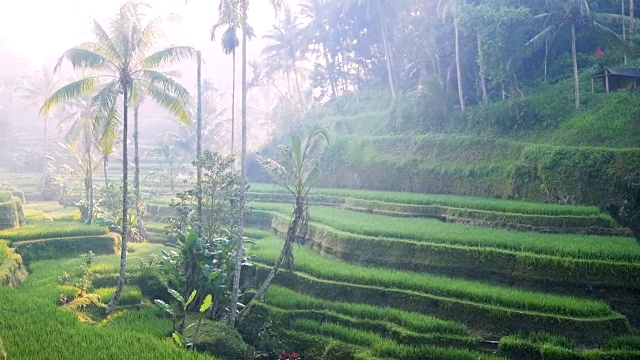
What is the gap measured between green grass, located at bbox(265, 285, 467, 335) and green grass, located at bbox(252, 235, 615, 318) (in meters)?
0.84

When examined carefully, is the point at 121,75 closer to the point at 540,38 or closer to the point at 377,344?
the point at 377,344

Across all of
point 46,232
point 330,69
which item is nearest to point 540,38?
point 330,69

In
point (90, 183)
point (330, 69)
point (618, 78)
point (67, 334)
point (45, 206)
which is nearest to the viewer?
point (67, 334)

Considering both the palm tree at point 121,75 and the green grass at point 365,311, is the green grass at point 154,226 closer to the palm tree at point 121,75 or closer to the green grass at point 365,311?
the palm tree at point 121,75

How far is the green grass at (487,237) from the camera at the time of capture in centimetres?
1248

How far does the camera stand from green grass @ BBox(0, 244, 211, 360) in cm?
873

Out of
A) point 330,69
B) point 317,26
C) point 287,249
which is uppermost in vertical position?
point 317,26

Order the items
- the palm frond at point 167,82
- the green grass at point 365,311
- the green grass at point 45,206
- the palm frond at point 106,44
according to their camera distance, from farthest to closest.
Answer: the green grass at point 45,206 < the palm frond at point 167,82 < the palm frond at point 106,44 < the green grass at point 365,311

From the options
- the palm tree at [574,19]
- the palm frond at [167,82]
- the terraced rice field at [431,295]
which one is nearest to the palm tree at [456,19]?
the palm tree at [574,19]

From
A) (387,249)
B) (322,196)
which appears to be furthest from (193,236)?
(322,196)

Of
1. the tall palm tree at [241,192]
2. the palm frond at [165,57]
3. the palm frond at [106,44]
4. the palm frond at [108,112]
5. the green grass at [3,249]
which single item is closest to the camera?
the tall palm tree at [241,192]

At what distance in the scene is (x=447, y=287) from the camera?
42.0 ft

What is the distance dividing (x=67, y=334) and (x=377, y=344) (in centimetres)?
656

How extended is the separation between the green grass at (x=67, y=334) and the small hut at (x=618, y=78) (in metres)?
19.4
